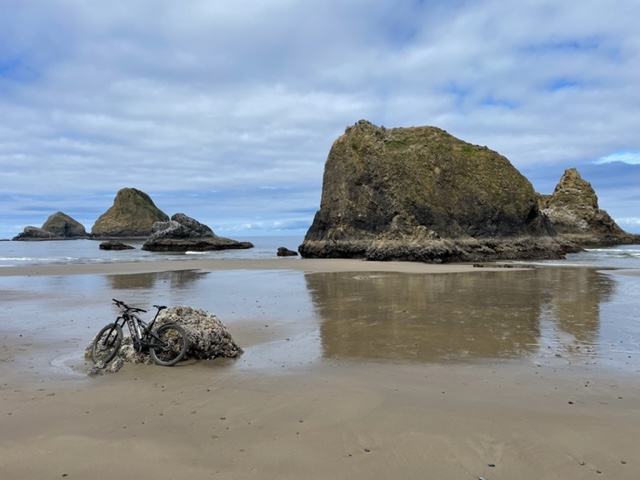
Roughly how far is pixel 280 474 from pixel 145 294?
574 inches

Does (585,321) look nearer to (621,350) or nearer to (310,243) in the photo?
(621,350)

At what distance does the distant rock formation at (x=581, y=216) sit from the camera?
267ft

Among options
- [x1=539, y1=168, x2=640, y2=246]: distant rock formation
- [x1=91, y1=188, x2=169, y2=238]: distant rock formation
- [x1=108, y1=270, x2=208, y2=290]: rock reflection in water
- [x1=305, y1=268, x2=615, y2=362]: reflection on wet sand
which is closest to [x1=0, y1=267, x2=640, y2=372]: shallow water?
[x1=305, y1=268, x2=615, y2=362]: reflection on wet sand

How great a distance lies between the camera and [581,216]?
8300 centimetres

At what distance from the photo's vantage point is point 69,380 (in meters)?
6.85

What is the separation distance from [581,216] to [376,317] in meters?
84.6

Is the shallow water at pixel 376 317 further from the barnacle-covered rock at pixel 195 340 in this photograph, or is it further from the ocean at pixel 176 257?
the ocean at pixel 176 257

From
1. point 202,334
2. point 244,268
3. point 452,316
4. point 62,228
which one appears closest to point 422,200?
point 244,268

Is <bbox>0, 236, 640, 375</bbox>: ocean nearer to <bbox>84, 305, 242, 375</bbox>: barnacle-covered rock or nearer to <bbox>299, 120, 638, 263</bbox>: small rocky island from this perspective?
<bbox>84, 305, 242, 375</bbox>: barnacle-covered rock

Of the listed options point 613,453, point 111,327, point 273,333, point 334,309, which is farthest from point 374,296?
point 613,453

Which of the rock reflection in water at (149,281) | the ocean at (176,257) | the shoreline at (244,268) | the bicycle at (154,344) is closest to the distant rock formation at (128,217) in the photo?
the ocean at (176,257)

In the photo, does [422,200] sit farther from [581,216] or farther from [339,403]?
[581,216]

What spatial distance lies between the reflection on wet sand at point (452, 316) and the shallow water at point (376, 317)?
3cm

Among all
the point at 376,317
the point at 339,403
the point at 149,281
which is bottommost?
the point at 339,403
